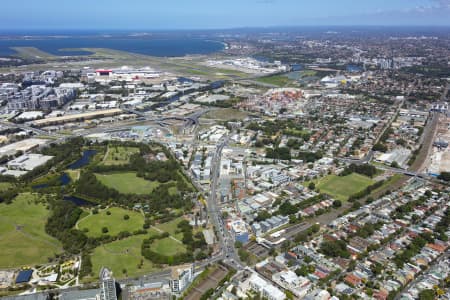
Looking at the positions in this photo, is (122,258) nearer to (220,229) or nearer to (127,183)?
(220,229)

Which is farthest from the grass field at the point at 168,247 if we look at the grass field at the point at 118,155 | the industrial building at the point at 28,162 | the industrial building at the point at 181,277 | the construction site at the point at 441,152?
the construction site at the point at 441,152

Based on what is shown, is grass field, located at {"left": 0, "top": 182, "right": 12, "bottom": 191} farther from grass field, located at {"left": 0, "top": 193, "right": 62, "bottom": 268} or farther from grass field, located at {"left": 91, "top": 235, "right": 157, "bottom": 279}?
grass field, located at {"left": 91, "top": 235, "right": 157, "bottom": 279}

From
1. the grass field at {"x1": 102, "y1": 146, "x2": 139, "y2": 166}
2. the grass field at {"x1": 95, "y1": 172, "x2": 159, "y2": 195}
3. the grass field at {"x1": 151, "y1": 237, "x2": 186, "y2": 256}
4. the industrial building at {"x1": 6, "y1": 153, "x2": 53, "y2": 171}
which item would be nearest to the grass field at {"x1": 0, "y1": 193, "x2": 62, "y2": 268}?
the grass field at {"x1": 95, "y1": 172, "x2": 159, "y2": 195}

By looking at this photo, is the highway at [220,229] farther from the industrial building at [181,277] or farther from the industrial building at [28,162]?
the industrial building at [28,162]

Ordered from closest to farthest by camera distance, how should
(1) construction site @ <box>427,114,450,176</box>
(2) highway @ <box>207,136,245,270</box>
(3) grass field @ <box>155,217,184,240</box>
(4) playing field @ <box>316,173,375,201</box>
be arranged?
(2) highway @ <box>207,136,245,270</box>
(3) grass field @ <box>155,217,184,240</box>
(4) playing field @ <box>316,173,375,201</box>
(1) construction site @ <box>427,114,450,176</box>

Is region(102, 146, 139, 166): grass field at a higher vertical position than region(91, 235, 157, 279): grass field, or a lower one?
higher

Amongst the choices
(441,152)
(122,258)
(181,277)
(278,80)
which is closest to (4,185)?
(122,258)

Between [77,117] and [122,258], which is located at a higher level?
[77,117]
